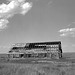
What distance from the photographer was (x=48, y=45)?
182 ft

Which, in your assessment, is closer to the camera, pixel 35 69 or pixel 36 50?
pixel 35 69

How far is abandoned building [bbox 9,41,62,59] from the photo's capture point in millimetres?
50572

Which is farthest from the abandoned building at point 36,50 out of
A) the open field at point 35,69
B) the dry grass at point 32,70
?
the dry grass at point 32,70

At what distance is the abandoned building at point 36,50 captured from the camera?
50572 mm

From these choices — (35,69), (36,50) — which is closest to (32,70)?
(35,69)

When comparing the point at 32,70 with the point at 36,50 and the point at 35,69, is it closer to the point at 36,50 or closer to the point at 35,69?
the point at 35,69

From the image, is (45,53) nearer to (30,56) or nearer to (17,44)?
(30,56)

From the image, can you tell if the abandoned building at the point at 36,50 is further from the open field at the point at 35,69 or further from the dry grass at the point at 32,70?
the dry grass at the point at 32,70

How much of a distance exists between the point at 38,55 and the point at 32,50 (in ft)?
12.0

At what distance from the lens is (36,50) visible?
53.1m

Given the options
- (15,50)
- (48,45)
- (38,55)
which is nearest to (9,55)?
(15,50)

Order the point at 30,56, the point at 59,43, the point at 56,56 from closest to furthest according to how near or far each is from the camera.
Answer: the point at 56,56 → the point at 30,56 → the point at 59,43

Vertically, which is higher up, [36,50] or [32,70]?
[36,50]

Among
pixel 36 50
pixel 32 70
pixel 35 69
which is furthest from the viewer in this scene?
pixel 36 50
